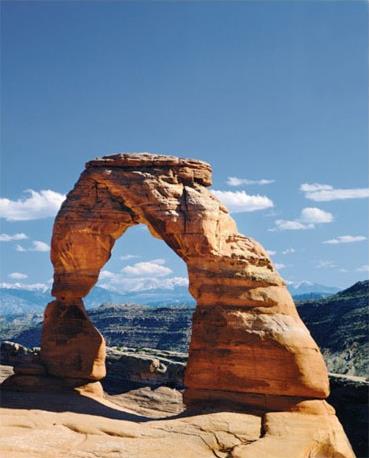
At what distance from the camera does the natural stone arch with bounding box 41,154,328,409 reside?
22.9 m

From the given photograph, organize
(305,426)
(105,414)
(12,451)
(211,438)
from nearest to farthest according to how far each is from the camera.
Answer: (12,451) → (211,438) → (305,426) → (105,414)

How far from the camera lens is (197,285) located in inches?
953

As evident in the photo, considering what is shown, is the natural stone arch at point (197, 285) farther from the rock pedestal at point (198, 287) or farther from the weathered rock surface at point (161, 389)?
the weathered rock surface at point (161, 389)

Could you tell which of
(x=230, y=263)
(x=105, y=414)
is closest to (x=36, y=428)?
(x=105, y=414)

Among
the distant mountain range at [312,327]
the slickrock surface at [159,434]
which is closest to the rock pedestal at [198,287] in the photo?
the slickrock surface at [159,434]

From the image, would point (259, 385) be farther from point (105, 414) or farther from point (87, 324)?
point (87, 324)

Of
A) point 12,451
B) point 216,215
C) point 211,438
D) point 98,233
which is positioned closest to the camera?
point 12,451

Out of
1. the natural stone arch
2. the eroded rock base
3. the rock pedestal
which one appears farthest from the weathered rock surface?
the eroded rock base

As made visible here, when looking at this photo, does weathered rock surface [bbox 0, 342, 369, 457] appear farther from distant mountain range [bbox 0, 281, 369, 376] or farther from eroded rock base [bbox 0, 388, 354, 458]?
distant mountain range [bbox 0, 281, 369, 376]

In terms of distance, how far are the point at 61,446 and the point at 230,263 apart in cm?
890

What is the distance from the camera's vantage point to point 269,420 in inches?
841

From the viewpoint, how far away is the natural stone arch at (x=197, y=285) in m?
22.9

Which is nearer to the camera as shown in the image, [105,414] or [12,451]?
[12,451]

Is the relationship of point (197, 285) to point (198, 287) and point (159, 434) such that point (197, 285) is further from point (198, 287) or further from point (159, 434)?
point (159, 434)
